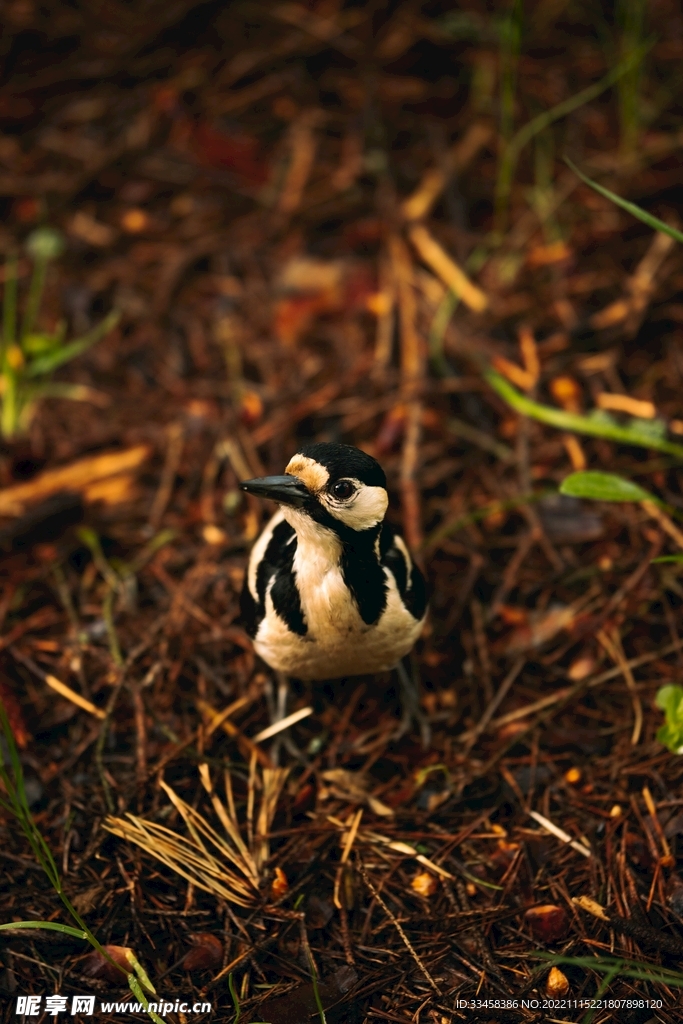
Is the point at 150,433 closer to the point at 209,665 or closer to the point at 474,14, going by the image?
the point at 209,665

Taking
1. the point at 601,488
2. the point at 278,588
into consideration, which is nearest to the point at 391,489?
the point at 601,488

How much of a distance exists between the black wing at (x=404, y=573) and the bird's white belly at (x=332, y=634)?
38mm

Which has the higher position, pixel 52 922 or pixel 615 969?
pixel 52 922

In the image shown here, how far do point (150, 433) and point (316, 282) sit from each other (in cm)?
122

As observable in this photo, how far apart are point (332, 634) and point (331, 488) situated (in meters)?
0.47

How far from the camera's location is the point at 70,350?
3.87m

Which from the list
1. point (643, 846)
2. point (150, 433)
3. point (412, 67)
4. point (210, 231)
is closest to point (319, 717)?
point (643, 846)

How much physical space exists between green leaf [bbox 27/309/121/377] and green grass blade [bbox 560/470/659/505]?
88.5 inches

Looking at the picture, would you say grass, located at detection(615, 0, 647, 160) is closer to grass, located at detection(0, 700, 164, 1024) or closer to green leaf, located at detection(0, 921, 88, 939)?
grass, located at detection(0, 700, 164, 1024)

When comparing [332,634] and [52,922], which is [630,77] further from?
[52,922]

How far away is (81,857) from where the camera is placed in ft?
8.83

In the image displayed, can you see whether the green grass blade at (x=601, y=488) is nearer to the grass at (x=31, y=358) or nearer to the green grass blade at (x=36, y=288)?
the grass at (x=31, y=358)

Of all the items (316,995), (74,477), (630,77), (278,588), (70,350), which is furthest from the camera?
(630,77)

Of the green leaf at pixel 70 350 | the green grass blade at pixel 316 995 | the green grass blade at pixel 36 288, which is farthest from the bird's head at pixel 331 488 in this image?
the green grass blade at pixel 36 288
